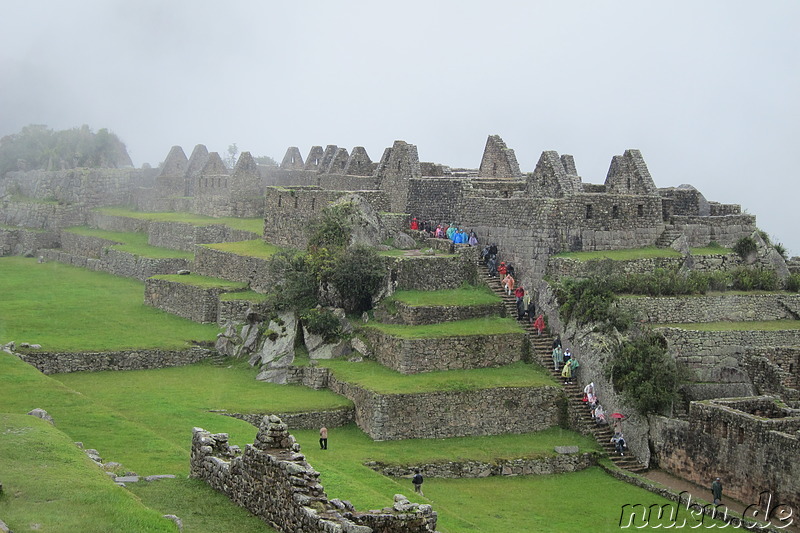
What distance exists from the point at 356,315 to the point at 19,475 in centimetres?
2151

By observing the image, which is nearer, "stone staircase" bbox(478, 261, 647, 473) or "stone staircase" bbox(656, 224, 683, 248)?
"stone staircase" bbox(478, 261, 647, 473)

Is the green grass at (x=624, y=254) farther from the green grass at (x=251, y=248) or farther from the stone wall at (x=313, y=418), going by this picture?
the green grass at (x=251, y=248)

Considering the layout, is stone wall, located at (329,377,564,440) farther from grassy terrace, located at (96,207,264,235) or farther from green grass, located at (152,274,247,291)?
grassy terrace, located at (96,207,264,235)

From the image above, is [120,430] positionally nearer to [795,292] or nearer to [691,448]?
[691,448]

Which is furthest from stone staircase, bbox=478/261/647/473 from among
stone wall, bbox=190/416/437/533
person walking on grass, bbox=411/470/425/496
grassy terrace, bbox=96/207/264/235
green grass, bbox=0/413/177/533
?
green grass, bbox=0/413/177/533

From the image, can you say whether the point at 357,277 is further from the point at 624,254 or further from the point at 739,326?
the point at 739,326

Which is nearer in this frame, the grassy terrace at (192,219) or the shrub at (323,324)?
the shrub at (323,324)

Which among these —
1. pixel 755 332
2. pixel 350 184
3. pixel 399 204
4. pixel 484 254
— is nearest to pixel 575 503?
pixel 755 332

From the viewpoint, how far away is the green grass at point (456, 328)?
3766cm

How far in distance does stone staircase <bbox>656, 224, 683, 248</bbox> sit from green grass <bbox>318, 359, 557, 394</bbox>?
733 cm

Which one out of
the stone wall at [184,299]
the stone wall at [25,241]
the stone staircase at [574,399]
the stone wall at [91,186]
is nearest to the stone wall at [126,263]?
the stone wall at [25,241]

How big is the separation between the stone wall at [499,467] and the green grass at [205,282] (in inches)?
622

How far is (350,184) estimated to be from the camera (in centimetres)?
5225

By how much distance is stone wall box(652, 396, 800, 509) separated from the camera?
29906mm
